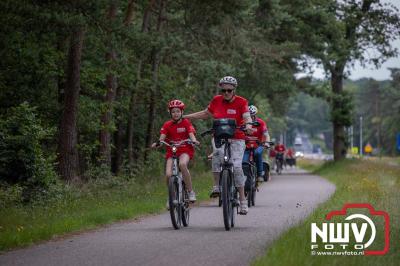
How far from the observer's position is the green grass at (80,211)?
41.8 ft

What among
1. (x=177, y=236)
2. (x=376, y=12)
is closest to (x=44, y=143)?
(x=177, y=236)

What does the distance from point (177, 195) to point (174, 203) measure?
0.30 meters

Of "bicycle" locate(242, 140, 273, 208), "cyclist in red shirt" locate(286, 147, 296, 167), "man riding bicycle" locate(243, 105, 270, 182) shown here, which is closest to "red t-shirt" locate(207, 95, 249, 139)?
"man riding bicycle" locate(243, 105, 270, 182)

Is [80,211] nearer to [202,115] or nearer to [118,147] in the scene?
[202,115]

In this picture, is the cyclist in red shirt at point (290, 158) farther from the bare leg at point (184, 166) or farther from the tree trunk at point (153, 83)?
the bare leg at point (184, 166)

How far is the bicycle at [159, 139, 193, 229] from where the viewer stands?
13461 mm

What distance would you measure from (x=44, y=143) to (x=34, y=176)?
32.4ft

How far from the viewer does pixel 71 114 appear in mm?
22688

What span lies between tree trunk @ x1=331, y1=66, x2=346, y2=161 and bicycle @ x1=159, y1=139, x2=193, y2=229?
35679 mm

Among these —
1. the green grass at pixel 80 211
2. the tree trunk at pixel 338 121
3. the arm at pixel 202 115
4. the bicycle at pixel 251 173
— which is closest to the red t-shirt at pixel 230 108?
the arm at pixel 202 115

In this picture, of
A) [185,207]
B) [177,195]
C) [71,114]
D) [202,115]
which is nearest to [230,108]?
[202,115]

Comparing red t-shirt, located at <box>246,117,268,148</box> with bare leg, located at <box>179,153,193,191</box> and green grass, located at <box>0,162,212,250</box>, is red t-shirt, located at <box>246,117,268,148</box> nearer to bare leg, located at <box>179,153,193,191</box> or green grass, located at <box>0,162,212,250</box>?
green grass, located at <box>0,162,212,250</box>

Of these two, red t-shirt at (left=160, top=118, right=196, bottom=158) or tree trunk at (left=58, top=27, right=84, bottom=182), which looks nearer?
red t-shirt at (left=160, top=118, right=196, bottom=158)

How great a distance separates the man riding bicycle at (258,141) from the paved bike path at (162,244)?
6.67 feet
